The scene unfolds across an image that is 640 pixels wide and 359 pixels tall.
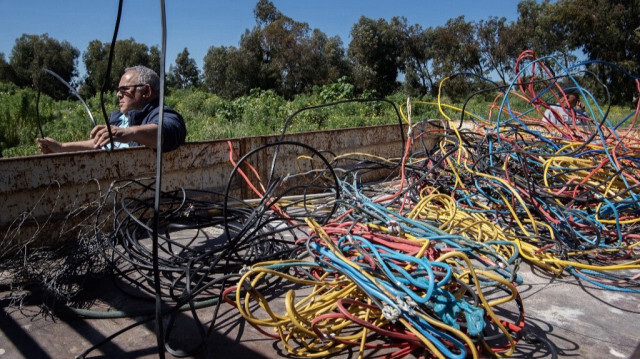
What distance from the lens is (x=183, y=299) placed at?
66.9 inches

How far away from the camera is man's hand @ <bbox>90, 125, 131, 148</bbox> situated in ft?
7.07

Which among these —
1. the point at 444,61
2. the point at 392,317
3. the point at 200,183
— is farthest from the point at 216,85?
the point at 392,317

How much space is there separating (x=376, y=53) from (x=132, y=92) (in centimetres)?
2973

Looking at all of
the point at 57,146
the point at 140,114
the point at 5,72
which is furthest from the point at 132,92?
the point at 5,72

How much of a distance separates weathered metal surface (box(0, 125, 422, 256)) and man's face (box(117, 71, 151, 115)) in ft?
0.95

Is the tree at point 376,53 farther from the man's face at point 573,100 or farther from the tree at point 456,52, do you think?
the man's face at point 573,100

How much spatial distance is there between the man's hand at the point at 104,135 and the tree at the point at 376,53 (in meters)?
28.4

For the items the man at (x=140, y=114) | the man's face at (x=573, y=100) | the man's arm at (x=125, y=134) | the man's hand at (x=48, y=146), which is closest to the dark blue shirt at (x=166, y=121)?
the man at (x=140, y=114)

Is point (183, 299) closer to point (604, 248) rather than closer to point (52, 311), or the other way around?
point (52, 311)

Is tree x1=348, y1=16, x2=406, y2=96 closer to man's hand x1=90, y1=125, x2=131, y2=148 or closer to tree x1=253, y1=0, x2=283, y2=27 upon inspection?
tree x1=253, y1=0, x2=283, y2=27

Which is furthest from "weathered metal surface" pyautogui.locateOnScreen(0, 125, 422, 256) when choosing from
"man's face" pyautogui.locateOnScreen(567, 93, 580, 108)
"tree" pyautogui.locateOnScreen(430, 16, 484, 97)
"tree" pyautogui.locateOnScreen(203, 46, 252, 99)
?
"tree" pyautogui.locateOnScreen(203, 46, 252, 99)

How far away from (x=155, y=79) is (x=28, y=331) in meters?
1.71

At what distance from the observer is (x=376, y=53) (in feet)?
101

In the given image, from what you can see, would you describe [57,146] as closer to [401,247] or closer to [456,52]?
[401,247]
